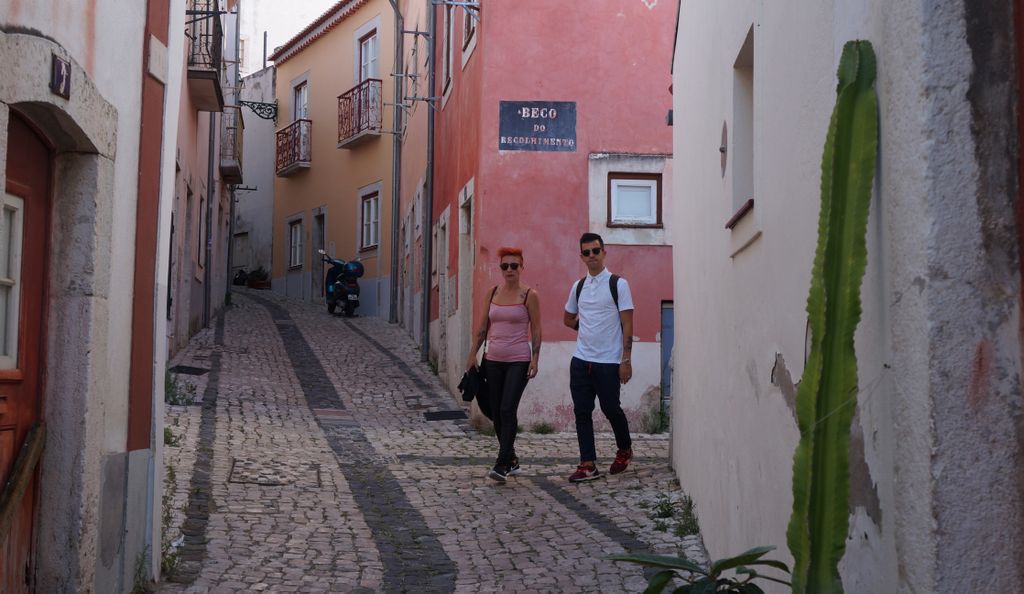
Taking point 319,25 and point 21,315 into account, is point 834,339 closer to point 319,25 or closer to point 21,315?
point 21,315

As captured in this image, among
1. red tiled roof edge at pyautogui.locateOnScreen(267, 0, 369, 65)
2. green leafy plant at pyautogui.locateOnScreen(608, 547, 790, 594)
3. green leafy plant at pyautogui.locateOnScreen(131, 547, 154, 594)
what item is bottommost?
green leafy plant at pyautogui.locateOnScreen(131, 547, 154, 594)

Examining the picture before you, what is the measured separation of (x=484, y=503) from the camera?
26.1 feet

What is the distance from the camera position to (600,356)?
8.55m

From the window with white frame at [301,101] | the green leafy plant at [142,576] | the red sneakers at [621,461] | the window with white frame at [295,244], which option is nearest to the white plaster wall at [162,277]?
the green leafy plant at [142,576]

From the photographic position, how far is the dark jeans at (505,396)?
864cm

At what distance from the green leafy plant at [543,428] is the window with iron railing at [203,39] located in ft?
21.4

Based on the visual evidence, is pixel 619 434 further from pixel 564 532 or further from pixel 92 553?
pixel 92 553

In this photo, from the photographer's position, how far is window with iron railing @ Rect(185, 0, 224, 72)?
15375 mm

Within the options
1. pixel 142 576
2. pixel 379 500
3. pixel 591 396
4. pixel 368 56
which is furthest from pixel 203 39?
pixel 142 576

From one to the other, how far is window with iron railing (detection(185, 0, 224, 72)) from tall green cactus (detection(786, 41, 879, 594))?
12906mm

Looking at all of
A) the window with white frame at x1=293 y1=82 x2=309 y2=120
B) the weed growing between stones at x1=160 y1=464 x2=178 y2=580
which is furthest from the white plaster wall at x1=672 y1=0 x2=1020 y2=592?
the window with white frame at x1=293 y1=82 x2=309 y2=120

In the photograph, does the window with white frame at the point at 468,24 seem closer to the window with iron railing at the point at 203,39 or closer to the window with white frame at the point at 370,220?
the window with iron railing at the point at 203,39

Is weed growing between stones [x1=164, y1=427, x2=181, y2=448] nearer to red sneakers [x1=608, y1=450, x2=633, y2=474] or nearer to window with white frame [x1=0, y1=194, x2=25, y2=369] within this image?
red sneakers [x1=608, y1=450, x2=633, y2=474]

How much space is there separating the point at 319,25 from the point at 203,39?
1441 centimetres
